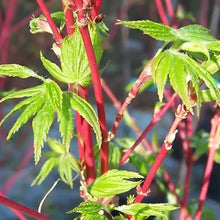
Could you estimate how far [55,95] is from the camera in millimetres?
583

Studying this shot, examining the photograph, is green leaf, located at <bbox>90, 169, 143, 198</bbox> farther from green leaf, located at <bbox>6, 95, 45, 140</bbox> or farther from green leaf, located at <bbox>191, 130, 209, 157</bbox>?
green leaf, located at <bbox>191, 130, 209, 157</bbox>

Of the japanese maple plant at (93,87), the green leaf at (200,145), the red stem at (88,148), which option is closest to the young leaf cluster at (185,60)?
the japanese maple plant at (93,87)

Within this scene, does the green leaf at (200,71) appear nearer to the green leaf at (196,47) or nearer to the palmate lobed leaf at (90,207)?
the green leaf at (196,47)

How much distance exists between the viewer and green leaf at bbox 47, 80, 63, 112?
1.87ft

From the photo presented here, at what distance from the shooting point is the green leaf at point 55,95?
0.57m

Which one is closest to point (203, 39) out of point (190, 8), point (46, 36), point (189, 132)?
point (189, 132)

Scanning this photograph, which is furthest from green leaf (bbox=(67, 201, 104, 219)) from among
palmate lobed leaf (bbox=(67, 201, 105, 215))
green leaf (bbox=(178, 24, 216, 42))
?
green leaf (bbox=(178, 24, 216, 42))

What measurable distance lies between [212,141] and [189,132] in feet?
0.97

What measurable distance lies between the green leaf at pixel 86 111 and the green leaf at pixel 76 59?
0.03 m

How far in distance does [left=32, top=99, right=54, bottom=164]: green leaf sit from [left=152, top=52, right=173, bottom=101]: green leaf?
0.36 ft

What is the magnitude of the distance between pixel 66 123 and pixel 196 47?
16 centimetres

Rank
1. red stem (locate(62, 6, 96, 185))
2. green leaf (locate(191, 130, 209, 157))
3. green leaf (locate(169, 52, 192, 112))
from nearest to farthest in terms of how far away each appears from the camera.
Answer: green leaf (locate(169, 52, 192, 112)), red stem (locate(62, 6, 96, 185)), green leaf (locate(191, 130, 209, 157))

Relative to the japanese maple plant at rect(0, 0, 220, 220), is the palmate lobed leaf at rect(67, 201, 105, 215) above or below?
below

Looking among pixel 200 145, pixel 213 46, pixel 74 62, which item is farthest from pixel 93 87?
pixel 200 145
